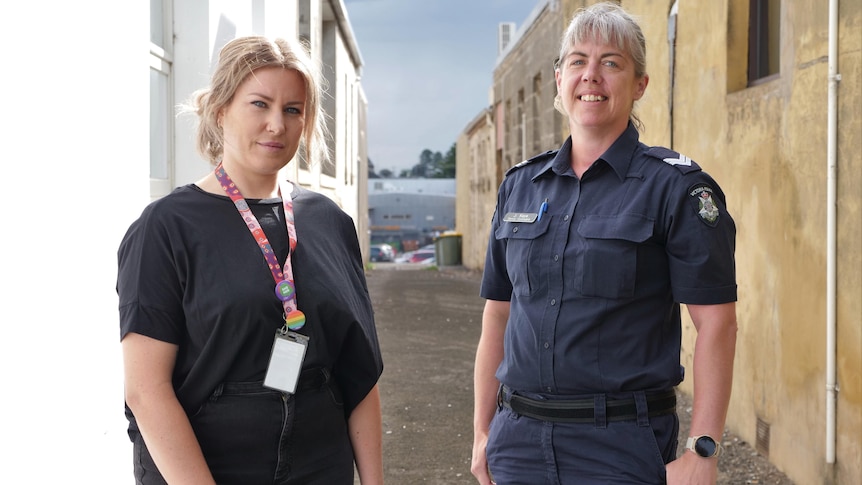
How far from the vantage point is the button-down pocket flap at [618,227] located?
2.50 meters

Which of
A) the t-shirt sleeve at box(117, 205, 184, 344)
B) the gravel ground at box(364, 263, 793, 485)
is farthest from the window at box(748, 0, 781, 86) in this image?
the t-shirt sleeve at box(117, 205, 184, 344)

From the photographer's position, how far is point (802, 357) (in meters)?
5.45

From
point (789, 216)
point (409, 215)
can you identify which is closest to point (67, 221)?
point (789, 216)

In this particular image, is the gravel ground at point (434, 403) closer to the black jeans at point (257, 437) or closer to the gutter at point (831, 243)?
the gutter at point (831, 243)

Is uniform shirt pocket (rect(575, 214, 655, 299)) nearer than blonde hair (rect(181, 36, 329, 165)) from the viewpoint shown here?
No

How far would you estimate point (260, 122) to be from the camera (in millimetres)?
2324

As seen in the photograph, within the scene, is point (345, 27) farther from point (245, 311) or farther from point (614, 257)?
point (245, 311)

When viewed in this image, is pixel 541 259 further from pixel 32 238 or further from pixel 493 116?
pixel 493 116

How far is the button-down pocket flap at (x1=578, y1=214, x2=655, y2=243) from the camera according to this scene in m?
2.50

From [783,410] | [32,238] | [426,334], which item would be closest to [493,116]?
[426,334]

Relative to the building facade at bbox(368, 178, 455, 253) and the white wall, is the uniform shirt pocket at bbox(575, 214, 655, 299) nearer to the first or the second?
the white wall

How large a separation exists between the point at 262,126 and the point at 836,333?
12.6 ft

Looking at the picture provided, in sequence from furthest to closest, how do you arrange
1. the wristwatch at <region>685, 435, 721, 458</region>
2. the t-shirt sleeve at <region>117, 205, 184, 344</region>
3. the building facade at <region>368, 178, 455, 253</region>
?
the building facade at <region>368, 178, 455, 253</region> < the wristwatch at <region>685, 435, 721, 458</region> < the t-shirt sleeve at <region>117, 205, 184, 344</region>

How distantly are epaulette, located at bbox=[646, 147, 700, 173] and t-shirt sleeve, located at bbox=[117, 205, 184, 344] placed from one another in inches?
53.7
